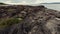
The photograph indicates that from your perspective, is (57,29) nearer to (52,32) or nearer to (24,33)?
(52,32)

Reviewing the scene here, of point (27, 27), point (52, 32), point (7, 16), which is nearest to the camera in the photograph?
point (52, 32)

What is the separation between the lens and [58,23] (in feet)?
68.0

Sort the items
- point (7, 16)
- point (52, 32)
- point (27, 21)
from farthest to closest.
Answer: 1. point (7, 16)
2. point (27, 21)
3. point (52, 32)

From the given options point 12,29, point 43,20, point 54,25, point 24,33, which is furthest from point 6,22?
point 54,25

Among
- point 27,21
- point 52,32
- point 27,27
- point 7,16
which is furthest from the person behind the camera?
point 7,16

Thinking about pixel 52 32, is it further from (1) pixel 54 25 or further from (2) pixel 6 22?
(2) pixel 6 22

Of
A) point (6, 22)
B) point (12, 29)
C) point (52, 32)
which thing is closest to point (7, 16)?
point (6, 22)

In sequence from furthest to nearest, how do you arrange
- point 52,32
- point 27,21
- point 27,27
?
point 27,21, point 27,27, point 52,32

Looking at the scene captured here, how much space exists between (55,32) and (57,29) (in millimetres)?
603

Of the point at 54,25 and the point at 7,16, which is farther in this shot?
the point at 7,16

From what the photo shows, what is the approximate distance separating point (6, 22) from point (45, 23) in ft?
16.3

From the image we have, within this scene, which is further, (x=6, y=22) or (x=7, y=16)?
(x=7, y=16)

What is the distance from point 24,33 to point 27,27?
1.03 metres

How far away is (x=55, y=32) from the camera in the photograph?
1931 centimetres
